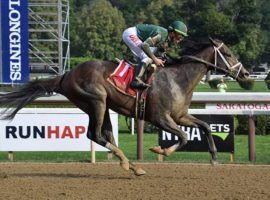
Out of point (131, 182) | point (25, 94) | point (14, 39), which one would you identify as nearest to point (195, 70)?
point (131, 182)

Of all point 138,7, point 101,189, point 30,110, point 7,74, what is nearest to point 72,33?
point 138,7

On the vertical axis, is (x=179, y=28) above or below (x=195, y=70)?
above

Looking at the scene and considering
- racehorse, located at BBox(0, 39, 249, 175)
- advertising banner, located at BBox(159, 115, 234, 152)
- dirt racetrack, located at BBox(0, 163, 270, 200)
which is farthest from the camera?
advertising banner, located at BBox(159, 115, 234, 152)

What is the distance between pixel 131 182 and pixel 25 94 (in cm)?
212

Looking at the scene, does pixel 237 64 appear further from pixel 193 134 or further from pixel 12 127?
pixel 12 127

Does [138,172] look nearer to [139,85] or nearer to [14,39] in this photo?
[139,85]

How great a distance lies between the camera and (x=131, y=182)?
9062 millimetres

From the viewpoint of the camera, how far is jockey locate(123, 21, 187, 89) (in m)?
9.47

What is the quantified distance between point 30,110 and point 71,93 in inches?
106

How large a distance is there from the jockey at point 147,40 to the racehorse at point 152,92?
0.21 meters

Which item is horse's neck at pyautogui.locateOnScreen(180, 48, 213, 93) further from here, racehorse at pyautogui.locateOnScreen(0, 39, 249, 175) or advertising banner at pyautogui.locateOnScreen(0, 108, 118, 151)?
advertising banner at pyautogui.locateOnScreen(0, 108, 118, 151)

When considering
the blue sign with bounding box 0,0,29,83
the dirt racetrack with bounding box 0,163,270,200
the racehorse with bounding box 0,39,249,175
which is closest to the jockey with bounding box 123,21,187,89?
the racehorse with bounding box 0,39,249,175

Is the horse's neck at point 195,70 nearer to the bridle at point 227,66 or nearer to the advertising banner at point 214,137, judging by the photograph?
the bridle at point 227,66

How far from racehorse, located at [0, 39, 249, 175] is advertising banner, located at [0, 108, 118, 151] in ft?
6.72
